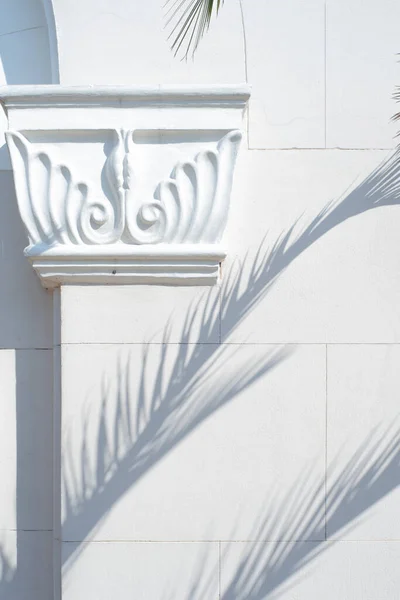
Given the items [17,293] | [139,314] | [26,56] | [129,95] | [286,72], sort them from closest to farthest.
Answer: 1. [129,95]
2. [139,314]
3. [286,72]
4. [17,293]
5. [26,56]

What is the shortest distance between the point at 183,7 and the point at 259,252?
1.21 m

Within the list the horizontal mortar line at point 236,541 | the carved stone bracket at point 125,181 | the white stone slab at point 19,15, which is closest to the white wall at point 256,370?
the horizontal mortar line at point 236,541

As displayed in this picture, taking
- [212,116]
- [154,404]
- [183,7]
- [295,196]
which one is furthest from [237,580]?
[183,7]

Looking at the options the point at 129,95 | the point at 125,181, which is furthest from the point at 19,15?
the point at 125,181

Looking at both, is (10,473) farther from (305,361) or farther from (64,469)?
(305,361)

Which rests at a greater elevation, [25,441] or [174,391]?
[174,391]

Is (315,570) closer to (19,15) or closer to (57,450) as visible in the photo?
(57,450)

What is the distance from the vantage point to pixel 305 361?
4160 millimetres

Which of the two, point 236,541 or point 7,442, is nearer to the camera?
point 236,541

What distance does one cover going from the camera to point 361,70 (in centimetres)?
425

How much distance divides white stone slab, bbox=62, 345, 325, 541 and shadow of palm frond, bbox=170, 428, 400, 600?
5cm

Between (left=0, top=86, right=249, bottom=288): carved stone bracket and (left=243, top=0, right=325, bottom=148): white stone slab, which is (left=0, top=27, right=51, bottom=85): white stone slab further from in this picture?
(left=243, top=0, right=325, bottom=148): white stone slab

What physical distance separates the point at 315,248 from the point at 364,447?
949 mm

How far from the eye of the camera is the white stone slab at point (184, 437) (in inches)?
161
